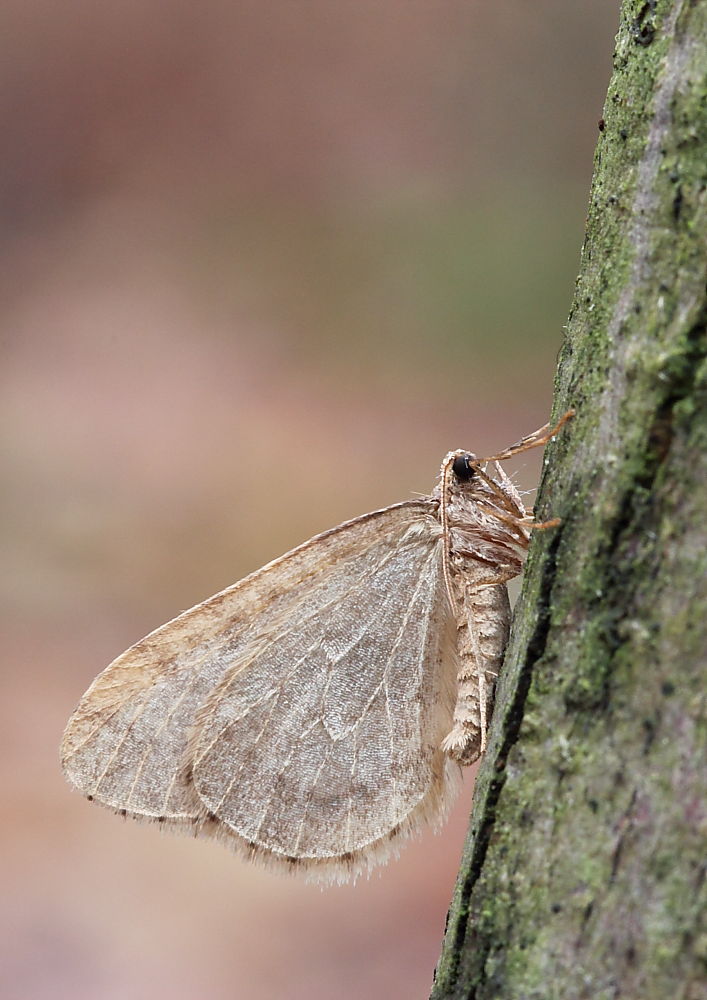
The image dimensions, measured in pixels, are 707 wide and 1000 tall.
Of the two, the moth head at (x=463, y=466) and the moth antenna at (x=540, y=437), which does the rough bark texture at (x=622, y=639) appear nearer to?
the moth antenna at (x=540, y=437)

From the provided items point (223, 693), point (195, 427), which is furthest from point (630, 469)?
point (195, 427)

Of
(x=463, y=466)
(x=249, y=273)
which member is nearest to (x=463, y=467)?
(x=463, y=466)

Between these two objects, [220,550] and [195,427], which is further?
[195,427]

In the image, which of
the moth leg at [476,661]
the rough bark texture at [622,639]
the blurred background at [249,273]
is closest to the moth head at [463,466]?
the moth leg at [476,661]

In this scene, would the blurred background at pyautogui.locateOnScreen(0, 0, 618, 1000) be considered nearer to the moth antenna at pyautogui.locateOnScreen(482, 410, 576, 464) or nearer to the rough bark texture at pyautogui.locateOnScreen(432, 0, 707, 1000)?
the moth antenna at pyautogui.locateOnScreen(482, 410, 576, 464)

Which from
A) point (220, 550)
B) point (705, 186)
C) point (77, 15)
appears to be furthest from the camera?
point (77, 15)

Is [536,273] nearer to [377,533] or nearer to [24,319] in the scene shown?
[24,319]

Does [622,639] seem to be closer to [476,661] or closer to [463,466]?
[476,661]
